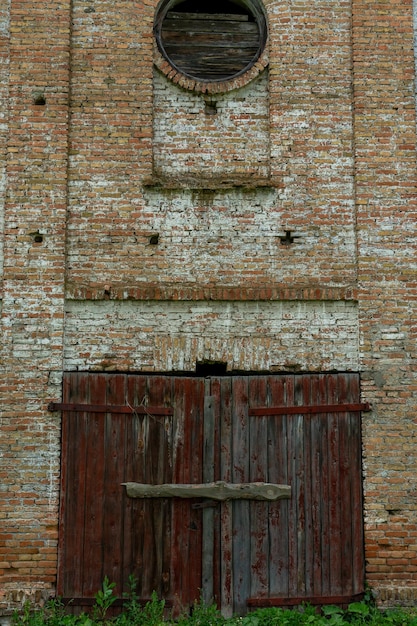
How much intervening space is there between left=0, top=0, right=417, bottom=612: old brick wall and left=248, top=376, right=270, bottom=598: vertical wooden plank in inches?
11.0

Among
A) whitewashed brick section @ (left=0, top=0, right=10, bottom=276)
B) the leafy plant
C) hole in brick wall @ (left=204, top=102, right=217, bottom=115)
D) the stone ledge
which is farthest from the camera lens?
hole in brick wall @ (left=204, top=102, right=217, bottom=115)

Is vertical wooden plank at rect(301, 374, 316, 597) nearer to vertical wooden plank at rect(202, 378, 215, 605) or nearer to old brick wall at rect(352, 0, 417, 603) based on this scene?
old brick wall at rect(352, 0, 417, 603)

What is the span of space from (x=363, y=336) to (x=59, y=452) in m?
3.20

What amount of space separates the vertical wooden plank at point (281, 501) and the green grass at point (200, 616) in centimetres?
29

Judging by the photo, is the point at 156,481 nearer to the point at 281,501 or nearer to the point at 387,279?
the point at 281,501

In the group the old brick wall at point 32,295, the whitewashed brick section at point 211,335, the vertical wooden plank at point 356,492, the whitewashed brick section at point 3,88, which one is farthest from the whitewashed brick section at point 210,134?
the vertical wooden plank at point 356,492

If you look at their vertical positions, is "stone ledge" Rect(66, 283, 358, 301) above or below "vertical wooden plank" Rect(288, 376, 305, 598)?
above

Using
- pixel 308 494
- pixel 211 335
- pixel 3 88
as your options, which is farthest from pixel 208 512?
pixel 3 88

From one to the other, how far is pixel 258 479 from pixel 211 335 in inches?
58.4

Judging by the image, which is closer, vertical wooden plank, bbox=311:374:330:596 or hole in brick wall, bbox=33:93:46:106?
vertical wooden plank, bbox=311:374:330:596

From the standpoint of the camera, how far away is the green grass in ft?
24.3

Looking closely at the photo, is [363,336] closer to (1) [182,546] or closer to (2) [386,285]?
(2) [386,285]

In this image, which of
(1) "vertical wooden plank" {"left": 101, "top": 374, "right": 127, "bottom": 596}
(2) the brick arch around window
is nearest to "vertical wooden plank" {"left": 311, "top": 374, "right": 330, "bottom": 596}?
(1) "vertical wooden plank" {"left": 101, "top": 374, "right": 127, "bottom": 596}

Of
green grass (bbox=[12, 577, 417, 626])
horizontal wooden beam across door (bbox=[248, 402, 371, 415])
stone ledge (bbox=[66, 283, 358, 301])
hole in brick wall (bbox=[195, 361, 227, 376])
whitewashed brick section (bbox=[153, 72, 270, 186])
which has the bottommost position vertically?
green grass (bbox=[12, 577, 417, 626])
